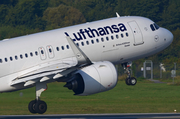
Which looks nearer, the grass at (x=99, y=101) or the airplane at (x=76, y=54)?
the airplane at (x=76, y=54)

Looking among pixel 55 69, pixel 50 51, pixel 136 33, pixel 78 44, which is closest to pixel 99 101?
pixel 136 33

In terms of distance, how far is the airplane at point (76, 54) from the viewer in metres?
29.9

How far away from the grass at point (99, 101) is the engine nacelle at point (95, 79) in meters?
7.07

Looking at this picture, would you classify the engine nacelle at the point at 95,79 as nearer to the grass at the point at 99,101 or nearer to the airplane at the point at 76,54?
the airplane at the point at 76,54

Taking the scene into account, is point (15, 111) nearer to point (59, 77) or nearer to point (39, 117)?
point (39, 117)

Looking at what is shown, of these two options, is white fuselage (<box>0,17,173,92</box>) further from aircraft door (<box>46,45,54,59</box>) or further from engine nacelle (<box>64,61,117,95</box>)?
engine nacelle (<box>64,61,117,95</box>)

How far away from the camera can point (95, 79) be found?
97.3ft

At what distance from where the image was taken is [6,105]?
1596 inches

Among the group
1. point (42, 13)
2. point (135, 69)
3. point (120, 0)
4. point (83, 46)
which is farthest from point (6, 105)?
point (120, 0)

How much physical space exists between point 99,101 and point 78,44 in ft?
38.7

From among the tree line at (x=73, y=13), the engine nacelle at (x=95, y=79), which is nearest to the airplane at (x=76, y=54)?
the engine nacelle at (x=95, y=79)

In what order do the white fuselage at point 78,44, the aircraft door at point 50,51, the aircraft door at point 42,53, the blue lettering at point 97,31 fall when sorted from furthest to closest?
the blue lettering at point 97,31 < the aircraft door at point 50,51 < the aircraft door at point 42,53 < the white fuselage at point 78,44

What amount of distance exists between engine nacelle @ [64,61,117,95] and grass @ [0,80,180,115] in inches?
278

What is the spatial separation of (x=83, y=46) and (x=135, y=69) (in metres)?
38.8
